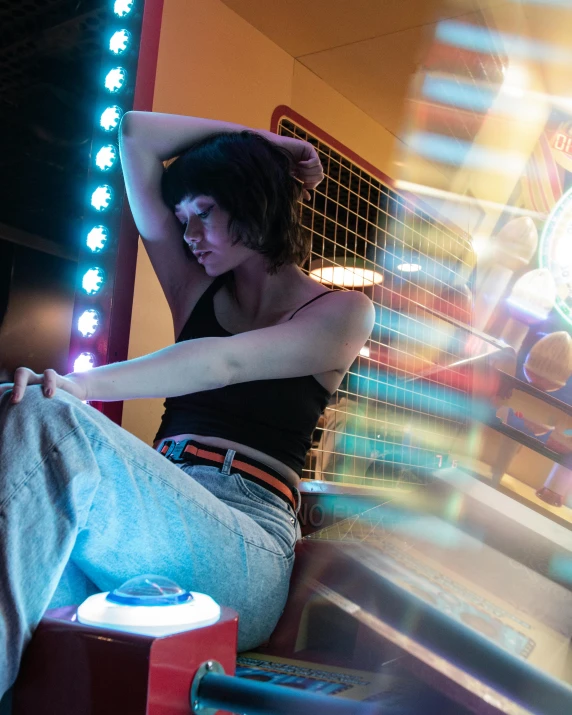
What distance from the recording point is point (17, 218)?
118cm

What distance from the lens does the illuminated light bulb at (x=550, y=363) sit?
168 centimetres

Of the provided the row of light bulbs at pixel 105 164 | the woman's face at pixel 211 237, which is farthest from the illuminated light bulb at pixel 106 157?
the woman's face at pixel 211 237

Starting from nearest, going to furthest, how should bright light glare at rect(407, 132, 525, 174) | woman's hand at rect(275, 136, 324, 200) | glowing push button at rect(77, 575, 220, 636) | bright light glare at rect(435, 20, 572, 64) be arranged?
glowing push button at rect(77, 575, 220, 636)
woman's hand at rect(275, 136, 324, 200)
bright light glare at rect(435, 20, 572, 64)
bright light glare at rect(407, 132, 525, 174)

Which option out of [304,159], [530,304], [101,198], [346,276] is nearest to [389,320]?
[346,276]

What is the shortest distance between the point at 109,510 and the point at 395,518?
0.51m

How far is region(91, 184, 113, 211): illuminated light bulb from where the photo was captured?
1.15 metres

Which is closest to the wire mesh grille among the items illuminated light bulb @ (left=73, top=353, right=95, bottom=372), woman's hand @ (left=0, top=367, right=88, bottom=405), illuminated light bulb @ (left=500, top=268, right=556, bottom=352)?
illuminated light bulb @ (left=500, top=268, right=556, bottom=352)

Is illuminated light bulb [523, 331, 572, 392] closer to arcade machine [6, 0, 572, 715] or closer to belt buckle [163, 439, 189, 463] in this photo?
arcade machine [6, 0, 572, 715]

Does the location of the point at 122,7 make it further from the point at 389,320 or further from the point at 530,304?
the point at 530,304

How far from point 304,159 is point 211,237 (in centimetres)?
24

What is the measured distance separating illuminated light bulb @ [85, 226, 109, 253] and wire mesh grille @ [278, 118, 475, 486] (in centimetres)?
57

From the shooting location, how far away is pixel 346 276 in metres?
1.76

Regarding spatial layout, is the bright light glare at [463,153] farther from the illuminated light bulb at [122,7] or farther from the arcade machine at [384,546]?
the illuminated light bulb at [122,7]

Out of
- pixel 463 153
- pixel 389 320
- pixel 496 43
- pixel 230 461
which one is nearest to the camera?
pixel 230 461
